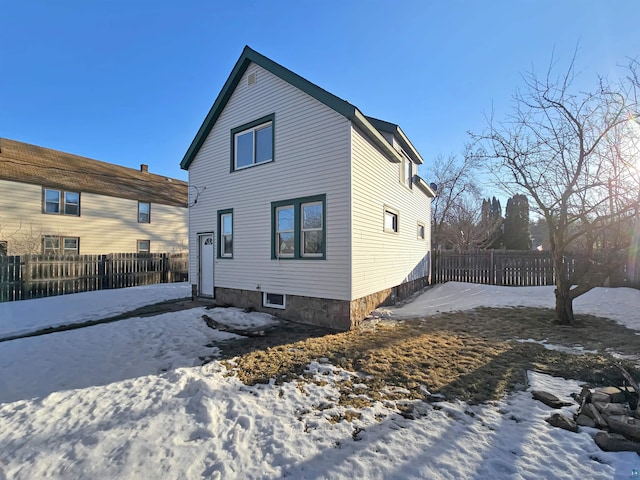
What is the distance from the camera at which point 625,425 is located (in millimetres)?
2967

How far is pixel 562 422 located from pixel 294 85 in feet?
28.7

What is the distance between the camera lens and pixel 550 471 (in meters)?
2.65

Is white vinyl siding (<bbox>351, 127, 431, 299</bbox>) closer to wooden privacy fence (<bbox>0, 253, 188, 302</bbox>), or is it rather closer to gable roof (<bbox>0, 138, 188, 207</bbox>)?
wooden privacy fence (<bbox>0, 253, 188, 302</bbox>)

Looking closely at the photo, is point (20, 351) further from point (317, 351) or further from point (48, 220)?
point (48, 220)

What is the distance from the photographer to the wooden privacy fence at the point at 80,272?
11.2m

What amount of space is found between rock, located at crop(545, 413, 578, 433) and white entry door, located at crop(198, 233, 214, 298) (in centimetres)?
981

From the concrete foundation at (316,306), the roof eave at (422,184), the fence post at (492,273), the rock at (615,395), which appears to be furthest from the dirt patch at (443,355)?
the roof eave at (422,184)

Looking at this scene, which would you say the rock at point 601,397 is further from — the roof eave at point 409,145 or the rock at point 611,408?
the roof eave at point 409,145

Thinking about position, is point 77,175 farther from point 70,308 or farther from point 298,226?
point 298,226

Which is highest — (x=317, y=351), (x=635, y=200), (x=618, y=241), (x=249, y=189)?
(x=249, y=189)

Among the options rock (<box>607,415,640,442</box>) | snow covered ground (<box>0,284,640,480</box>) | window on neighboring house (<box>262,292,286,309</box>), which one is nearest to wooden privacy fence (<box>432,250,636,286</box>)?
window on neighboring house (<box>262,292,286,309</box>)

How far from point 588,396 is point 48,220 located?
23089 millimetres

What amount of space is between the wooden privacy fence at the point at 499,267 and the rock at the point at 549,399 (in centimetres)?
1151

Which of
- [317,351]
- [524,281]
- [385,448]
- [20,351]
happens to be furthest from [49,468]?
[524,281]
